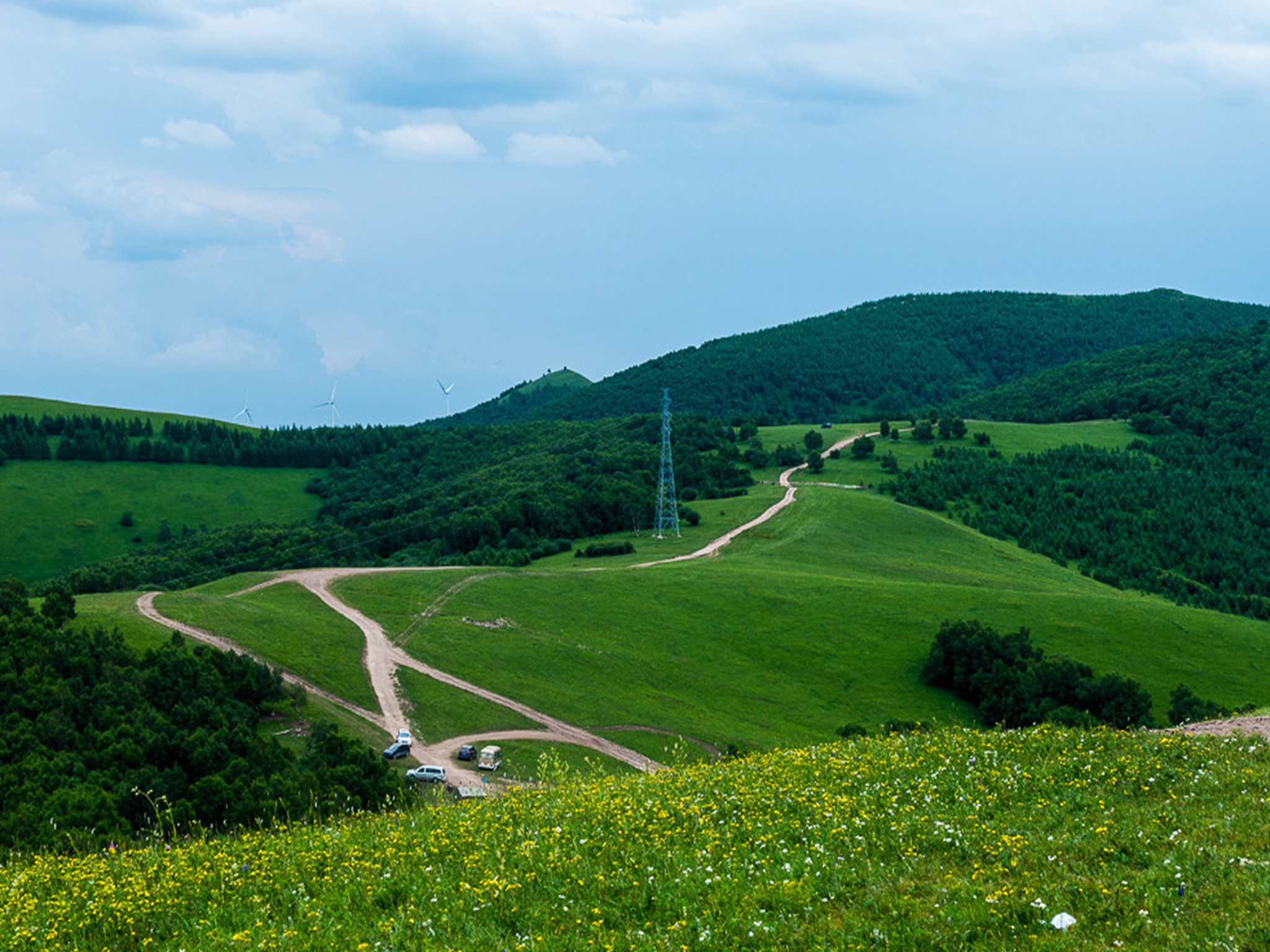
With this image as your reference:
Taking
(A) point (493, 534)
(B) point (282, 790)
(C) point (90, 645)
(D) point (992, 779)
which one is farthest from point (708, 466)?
(D) point (992, 779)

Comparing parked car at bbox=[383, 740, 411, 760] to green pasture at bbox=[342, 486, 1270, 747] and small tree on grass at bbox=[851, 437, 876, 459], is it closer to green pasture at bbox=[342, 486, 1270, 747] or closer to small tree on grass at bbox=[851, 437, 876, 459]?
green pasture at bbox=[342, 486, 1270, 747]

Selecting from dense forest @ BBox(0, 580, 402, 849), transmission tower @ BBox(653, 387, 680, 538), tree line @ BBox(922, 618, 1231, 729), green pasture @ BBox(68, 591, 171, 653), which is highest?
transmission tower @ BBox(653, 387, 680, 538)

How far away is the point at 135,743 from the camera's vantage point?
45.9 meters

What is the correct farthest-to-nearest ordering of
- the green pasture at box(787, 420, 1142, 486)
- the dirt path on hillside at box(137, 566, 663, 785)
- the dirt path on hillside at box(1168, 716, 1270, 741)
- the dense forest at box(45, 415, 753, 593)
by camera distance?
the green pasture at box(787, 420, 1142, 486), the dense forest at box(45, 415, 753, 593), the dirt path on hillside at box(137, 566, 663, 785), the dirt path on hillside at box(1168, 716, 1270, 741)

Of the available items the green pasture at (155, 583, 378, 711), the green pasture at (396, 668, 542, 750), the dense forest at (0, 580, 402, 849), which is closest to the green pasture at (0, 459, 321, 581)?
the green pasture at (155, 583, 378, 711)

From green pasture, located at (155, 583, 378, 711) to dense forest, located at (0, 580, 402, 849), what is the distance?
16.3ft

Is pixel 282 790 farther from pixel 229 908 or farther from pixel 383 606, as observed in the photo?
pixel 383 606

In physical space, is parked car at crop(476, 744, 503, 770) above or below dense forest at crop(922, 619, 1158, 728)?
above

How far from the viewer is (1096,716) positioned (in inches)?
2832

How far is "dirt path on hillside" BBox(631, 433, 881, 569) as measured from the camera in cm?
10312

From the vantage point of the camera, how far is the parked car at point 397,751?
53500 millimetres

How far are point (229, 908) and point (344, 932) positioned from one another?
7.27ft

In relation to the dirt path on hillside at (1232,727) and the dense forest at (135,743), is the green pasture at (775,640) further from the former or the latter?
the dirt path on hillside at (1232,727)

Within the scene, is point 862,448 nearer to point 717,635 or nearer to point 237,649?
point 717,635
